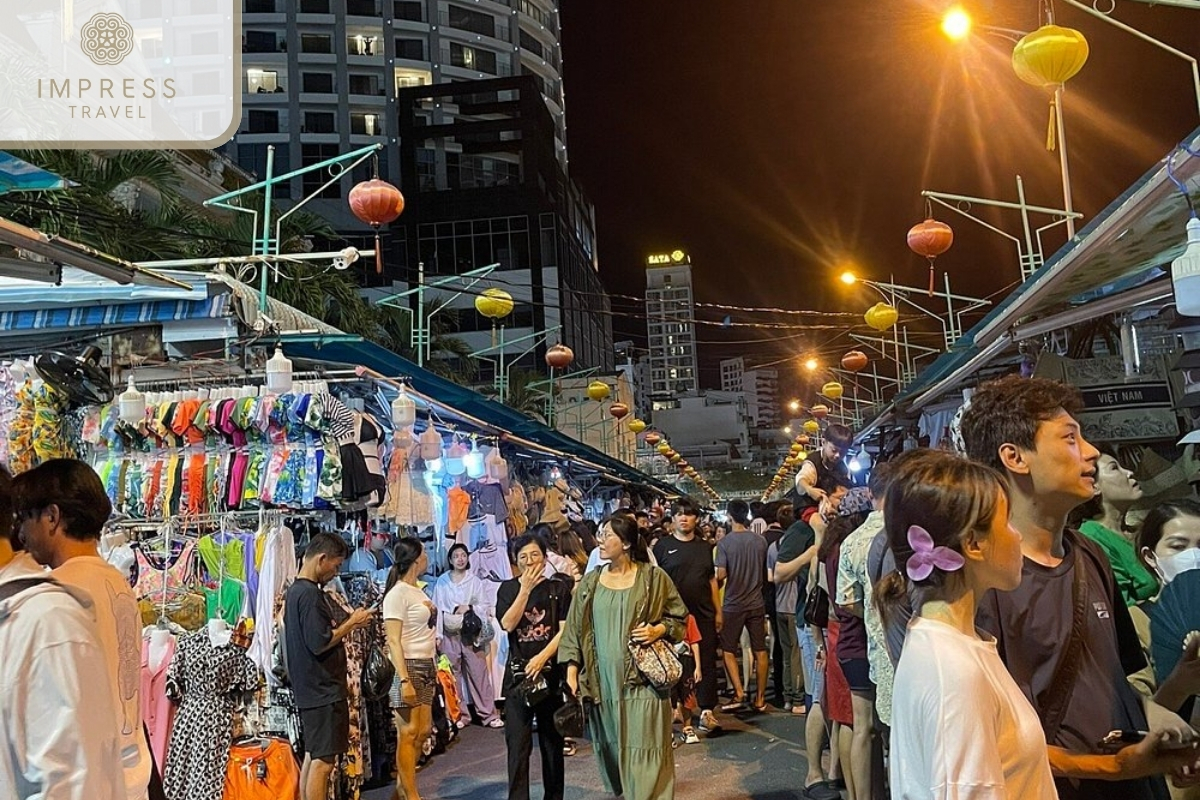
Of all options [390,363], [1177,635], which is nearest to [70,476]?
[1177,635]

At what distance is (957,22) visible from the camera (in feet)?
27.7

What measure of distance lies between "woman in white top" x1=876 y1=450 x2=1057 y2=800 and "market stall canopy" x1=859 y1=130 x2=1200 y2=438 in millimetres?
2074

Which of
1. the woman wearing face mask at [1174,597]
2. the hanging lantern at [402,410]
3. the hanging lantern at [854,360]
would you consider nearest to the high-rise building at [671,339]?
the hanging lantern at [854,360]

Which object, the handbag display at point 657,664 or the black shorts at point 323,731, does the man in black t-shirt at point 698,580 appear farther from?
the black shorts at point 323,731

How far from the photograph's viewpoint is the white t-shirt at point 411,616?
7.04 metres

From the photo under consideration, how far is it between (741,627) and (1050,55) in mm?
6051

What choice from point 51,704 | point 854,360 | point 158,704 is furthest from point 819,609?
point 854,360

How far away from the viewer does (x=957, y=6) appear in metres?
8.40

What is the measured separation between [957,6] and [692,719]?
22.6 feet

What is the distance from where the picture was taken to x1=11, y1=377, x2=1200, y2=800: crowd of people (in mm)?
2098

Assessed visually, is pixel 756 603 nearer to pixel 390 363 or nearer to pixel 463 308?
pixel 390 363

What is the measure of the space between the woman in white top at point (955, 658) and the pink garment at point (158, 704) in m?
5.30

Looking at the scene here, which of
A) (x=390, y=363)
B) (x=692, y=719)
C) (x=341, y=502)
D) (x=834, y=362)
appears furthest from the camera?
(x=834, y=362)

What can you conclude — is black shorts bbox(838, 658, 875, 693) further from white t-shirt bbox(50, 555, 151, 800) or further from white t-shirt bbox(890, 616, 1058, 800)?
white t-shirt bbox(50, 555, 151, 800)
